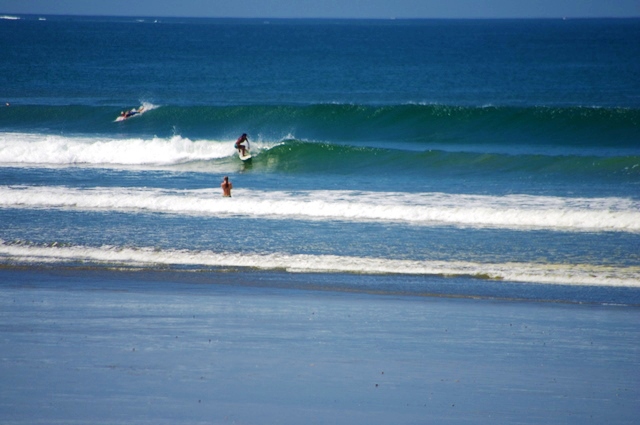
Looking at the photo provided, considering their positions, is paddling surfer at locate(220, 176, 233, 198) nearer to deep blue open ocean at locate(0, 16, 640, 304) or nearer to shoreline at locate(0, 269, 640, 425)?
deep blue open ocean at locate(0, 16, 640, 304)

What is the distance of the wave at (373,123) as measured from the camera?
28891 millimetres

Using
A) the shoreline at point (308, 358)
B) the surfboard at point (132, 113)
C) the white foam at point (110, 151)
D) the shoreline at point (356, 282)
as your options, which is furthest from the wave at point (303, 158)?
the shoreline at point (308, 358)

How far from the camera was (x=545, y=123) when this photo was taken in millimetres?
30328

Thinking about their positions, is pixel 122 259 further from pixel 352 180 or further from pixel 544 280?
pixel 352 180

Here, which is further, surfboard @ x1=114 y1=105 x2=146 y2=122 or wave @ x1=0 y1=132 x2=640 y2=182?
surfboard @ x1=114 y1=105 x2=146 y2=122

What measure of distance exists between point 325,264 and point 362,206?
4446mm

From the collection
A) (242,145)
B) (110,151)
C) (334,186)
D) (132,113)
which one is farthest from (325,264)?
(132,113)

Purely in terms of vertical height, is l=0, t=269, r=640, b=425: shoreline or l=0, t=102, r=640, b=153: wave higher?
l=0, t=102, r=640, b=153: wave

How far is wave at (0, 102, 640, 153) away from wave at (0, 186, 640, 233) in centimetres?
968

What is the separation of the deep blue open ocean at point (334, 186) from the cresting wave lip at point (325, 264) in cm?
5

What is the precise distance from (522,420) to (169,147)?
20.5m

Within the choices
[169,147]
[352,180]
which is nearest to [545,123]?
[352,180]

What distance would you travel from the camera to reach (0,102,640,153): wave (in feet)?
94.8

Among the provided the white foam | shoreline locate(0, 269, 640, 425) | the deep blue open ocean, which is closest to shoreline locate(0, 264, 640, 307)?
the deep blue open ocean
